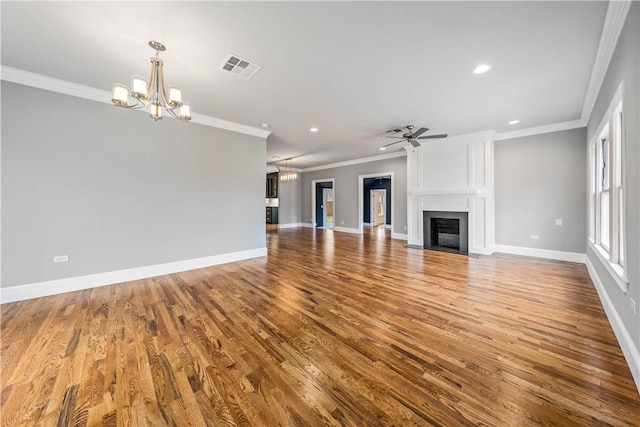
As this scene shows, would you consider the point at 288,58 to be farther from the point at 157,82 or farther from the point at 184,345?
the point at 184,345

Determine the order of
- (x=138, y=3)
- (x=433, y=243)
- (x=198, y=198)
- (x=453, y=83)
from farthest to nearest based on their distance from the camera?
(x=433, y=243), (x=198, y=198), (x=453, y=83), (x=138, y=3)

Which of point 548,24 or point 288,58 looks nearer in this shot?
point 548,24

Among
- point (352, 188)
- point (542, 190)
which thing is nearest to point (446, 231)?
point (542, 190)

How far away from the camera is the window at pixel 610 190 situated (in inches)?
88.7

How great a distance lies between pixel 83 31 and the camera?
2.25 meters

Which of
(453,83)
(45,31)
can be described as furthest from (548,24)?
(45,31)

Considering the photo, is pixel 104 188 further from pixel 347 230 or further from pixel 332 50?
pixel 347 230

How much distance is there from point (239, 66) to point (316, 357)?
3.14 metres

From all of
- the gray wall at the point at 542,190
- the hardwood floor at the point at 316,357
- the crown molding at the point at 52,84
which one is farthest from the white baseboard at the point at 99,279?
the gray wall at the point at 542,190

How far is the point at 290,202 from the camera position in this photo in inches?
436

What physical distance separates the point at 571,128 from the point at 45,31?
8.00 m

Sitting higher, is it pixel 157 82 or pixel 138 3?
pixel 138 3

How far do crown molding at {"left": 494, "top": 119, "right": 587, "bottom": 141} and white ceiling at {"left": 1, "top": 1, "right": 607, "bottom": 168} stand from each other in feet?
2.56

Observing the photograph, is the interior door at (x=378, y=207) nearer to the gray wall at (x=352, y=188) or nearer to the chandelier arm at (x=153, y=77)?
the gray wall at (x=352, y=188)
